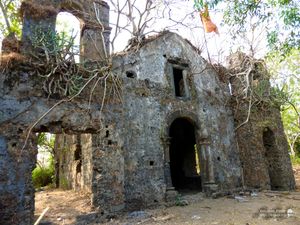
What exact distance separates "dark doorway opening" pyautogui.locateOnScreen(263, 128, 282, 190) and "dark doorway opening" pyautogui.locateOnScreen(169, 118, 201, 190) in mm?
3475

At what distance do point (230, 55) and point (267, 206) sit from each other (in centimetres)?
781

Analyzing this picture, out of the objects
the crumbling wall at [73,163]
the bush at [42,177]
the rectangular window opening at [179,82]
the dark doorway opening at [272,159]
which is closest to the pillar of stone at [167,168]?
the rectangular window opening at [179,82]

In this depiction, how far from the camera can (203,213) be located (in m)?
7.33

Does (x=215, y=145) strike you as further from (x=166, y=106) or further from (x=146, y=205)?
(x=146, y=205)

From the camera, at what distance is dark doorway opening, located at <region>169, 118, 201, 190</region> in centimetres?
1346

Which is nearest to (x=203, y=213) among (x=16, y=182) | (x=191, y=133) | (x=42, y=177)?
(x=16, y=182)

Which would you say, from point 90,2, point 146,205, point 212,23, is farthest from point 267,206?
point 90,2

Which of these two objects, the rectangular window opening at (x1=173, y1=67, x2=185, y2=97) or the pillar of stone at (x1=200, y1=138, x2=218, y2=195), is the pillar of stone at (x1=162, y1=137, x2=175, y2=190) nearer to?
the pillar of stone at (x1=200, y1=138, x2=218, y2=195)

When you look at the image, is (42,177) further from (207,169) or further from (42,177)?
(207,169)

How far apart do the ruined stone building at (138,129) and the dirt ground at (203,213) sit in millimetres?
507

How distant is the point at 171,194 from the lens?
28.3 feet

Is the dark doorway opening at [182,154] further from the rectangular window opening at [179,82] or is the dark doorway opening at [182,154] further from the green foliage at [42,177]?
the green foliage at [42,177]

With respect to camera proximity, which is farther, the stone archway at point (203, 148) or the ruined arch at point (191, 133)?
the stone archway at point (203, 148)

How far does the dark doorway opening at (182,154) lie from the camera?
44.2 ft
